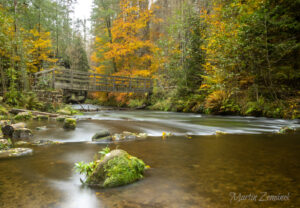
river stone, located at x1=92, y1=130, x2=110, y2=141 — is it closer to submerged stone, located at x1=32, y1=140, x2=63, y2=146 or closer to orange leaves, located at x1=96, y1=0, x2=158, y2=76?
submerged stone, located at x1=32, y1=140, x2=63, y2=146

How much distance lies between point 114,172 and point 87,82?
14.8m

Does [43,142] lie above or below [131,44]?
below

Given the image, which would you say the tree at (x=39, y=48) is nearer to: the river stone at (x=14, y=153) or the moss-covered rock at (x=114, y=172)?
the river stone at (x=14, y=153)

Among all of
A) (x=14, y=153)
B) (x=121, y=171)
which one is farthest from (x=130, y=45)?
(x=121, y=171)

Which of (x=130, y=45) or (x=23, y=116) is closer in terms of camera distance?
(x=23, y=116)

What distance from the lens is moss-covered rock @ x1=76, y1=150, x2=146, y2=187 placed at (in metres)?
2.26

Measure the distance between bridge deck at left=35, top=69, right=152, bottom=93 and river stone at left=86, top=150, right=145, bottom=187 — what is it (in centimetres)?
1099

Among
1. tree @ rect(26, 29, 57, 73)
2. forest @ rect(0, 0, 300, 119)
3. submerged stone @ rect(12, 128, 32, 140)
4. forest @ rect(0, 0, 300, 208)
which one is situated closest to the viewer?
forest @ rect(0, 0, 300, 208)

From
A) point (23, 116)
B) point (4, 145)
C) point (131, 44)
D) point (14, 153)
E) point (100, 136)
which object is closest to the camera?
point (14, 153)

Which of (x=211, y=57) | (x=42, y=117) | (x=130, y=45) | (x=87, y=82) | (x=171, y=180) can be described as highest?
(x=130, y=45)

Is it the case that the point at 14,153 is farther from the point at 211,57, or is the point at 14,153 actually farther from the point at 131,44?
the point at 131,44

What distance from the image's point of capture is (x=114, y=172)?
2.30 m

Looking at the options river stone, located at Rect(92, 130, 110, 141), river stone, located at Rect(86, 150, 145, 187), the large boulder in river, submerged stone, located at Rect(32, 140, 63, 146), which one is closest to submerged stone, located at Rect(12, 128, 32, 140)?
the large boulder in river

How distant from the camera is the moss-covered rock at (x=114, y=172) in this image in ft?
7.41
